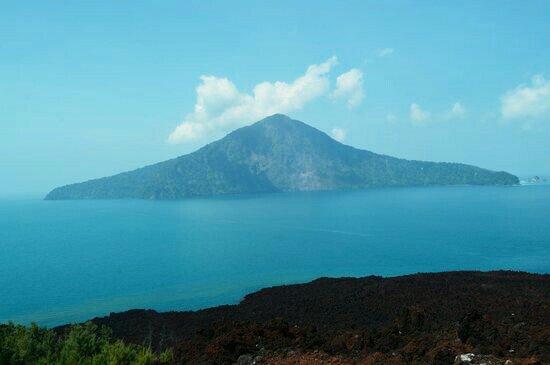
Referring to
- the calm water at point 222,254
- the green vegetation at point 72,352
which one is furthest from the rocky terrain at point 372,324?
the calm water at point 222,254

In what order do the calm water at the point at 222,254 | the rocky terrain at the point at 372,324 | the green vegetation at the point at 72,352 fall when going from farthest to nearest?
the calm water at the point at 222,254 < the green vegetation at the point at 72,352 < the rocky terrain at the point at 372,324

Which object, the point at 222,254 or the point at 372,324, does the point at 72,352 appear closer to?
the point at 372,324

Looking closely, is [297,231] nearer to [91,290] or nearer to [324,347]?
[91,290]

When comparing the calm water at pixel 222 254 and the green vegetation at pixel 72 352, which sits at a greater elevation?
the green vegetation at pixel 72 352

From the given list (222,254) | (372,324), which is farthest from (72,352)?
(222,254)

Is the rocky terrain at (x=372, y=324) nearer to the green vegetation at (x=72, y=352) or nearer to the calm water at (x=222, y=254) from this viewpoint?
the green vegetation at (x=72, y=352)

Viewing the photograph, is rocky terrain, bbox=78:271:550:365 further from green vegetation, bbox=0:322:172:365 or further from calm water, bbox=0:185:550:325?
calm water, bbox=0:185:550:325
